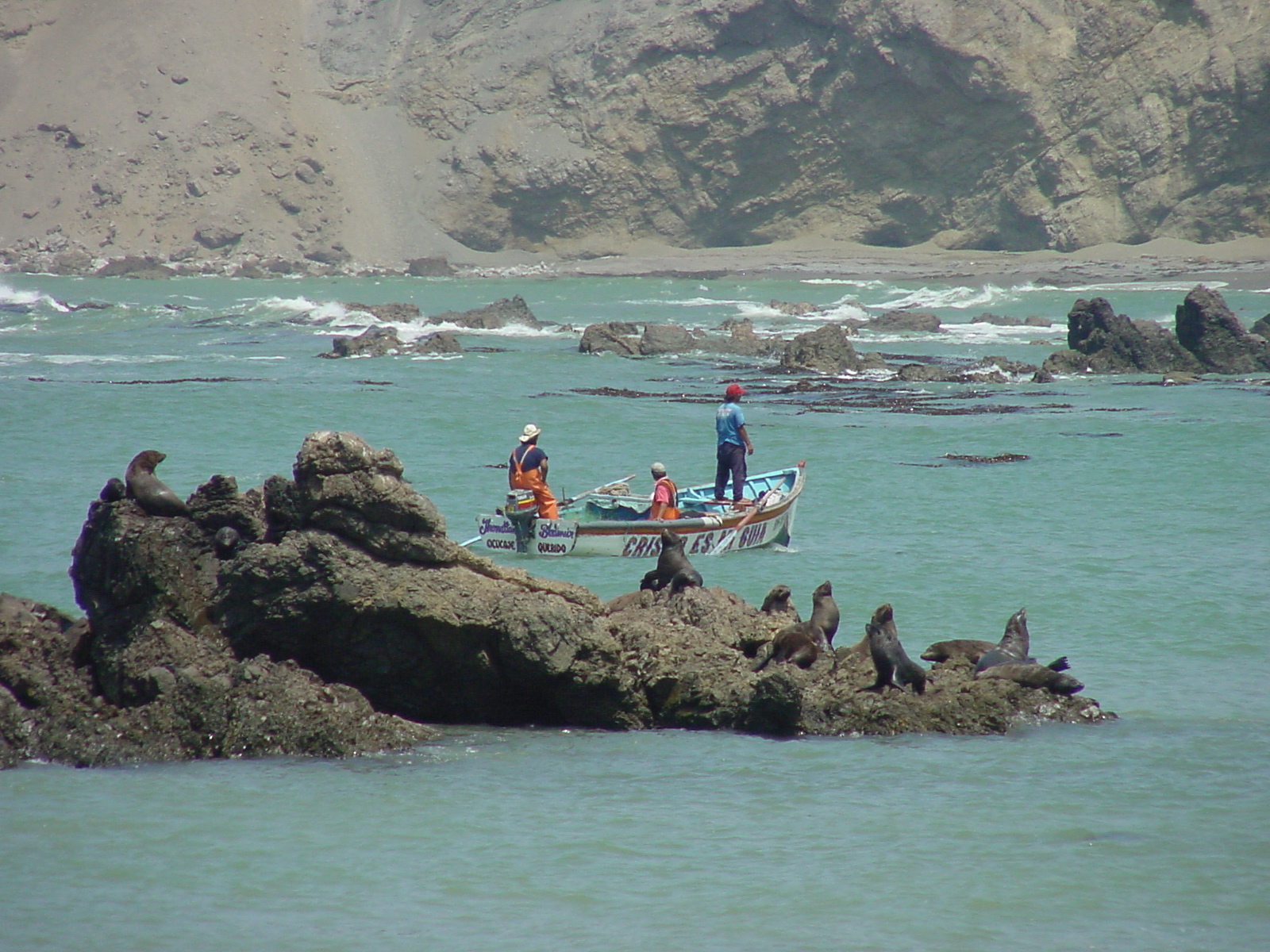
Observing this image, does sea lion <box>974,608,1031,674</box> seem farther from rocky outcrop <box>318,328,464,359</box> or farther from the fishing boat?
rocky outcrop <box>318,328,464,359</box>

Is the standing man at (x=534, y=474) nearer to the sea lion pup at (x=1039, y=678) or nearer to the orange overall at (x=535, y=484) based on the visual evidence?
the orange overall at (x=535, y=484)

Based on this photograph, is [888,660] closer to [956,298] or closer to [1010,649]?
[1010,649]

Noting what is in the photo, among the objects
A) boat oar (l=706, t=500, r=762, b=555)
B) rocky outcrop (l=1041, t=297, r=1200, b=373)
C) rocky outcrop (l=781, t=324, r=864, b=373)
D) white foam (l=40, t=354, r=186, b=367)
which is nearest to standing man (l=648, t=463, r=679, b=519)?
boat oar (l=706, t=500, r=762, b=555)

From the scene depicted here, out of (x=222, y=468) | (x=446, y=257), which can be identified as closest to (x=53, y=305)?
(x=446, y=257)

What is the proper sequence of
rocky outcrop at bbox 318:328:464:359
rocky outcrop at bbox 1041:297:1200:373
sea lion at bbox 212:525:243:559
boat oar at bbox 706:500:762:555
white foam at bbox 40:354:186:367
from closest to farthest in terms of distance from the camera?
sea lion at bbox 212:525:243:559, boat oar at bbox 706:500:762:555, rocky outcrop at bbox 1041:297:1200:373, white foam at bbox 40:354:186:367, rocky outcrop at bbox 318:328:464:359

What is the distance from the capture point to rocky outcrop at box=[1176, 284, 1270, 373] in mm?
34156

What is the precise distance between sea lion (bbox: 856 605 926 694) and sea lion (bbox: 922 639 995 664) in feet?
3.00

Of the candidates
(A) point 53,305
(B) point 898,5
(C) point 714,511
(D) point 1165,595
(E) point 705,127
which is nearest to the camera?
(D) point 1165,595

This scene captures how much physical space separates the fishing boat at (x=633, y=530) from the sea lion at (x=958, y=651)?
5271 millimetres

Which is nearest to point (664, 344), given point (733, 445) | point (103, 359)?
point (103, 359)

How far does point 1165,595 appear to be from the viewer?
12.3 m

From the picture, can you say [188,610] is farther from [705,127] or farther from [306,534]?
[705,127]

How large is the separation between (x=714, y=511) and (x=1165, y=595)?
16.4ft

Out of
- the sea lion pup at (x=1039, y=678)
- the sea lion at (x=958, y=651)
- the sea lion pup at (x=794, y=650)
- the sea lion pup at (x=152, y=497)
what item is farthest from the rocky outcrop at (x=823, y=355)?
the sea lion pup at (x=152, y=497)
